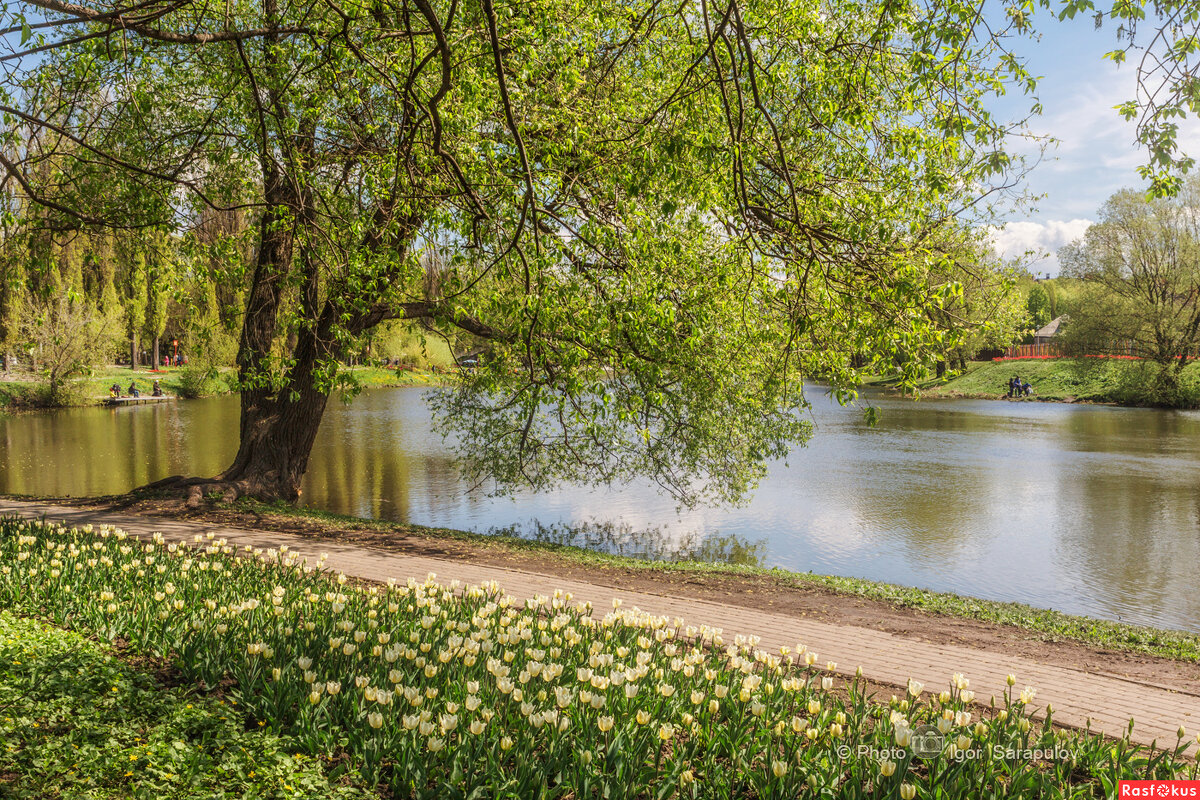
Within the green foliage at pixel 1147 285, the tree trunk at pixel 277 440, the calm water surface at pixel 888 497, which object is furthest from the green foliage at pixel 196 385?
the green foliage at pixel 1147 285

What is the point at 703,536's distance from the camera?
47.1 ft

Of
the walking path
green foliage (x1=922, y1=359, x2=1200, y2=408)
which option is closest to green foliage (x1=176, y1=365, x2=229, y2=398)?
the walking path

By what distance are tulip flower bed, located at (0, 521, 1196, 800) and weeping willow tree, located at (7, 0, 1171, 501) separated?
249 centimetres

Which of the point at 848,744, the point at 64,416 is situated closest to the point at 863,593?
the point at 848,744

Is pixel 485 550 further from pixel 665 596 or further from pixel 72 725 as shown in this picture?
pixel 72 725

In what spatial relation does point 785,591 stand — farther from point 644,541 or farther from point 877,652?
point 644,541

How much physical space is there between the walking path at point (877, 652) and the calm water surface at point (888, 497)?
5.51 meters

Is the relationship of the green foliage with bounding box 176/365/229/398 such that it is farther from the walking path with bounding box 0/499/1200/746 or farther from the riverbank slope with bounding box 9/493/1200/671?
the walking path with bounding box 0/499/1200/746

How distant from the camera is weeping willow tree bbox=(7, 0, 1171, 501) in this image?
21.2 feet

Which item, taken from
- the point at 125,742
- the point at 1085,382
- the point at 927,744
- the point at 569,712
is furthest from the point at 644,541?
the point at 1085,382

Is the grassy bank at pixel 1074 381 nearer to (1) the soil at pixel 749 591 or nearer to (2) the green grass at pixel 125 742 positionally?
(1) the soil at pixel 749 591

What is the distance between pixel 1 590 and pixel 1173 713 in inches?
297

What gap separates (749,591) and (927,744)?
189 inches

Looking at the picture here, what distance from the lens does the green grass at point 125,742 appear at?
3.04 meters
